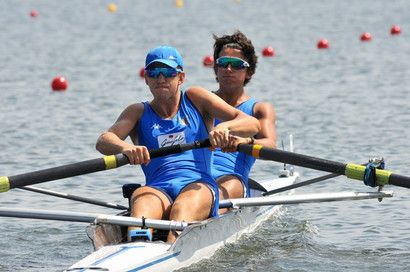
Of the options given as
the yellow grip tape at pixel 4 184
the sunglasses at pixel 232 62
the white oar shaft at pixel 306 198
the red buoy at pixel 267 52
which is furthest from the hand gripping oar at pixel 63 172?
the red buoy at pixel 267 52

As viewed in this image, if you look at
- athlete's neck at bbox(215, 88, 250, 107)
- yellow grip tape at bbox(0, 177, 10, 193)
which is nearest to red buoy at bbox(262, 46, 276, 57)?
athlete's neck at bbox(215, 88, 250, 107)

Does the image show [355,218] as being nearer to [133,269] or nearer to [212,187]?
[212,187]

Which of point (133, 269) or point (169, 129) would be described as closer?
point (133, 269)

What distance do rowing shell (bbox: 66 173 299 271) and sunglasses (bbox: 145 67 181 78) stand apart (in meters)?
1.15

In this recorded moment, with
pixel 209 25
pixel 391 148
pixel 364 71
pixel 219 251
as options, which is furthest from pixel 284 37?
pixel 219 251

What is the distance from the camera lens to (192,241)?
795 cm

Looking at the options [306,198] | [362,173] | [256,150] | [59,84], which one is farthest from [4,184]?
[59,84]

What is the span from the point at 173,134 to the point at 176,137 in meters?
0.04

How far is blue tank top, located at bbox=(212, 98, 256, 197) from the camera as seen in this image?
30.7ft

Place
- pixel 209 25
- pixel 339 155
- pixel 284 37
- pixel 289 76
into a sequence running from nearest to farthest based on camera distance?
pixel 339 155 → pixel 289 76 → pixel 284 37 → pixel 209 25

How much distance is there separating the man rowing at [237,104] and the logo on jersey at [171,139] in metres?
0.89

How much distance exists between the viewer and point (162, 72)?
8125mm

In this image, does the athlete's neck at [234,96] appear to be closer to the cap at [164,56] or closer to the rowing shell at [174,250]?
the rowing shell at [174,250]

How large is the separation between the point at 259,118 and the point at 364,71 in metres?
13.9
